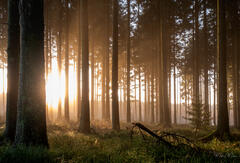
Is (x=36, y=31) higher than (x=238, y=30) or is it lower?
lower

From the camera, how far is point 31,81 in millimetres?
4559

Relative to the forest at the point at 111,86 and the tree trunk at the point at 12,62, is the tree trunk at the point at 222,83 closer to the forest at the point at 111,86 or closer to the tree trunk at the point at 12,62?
the forest at the point at 111,86

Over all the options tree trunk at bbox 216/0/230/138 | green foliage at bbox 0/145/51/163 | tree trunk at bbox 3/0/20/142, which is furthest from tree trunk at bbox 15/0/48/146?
tree trunk at bbox 216/0/230/138

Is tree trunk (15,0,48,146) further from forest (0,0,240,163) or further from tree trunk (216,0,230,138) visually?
tree trunk (216,0,230,138)

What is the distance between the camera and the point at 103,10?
17.6m

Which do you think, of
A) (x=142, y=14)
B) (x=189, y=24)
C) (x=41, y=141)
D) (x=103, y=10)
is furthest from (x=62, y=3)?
(x=41, y=141)

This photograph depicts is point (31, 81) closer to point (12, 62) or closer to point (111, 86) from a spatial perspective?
point (12, 62)

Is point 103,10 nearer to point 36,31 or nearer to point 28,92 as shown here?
point 36,31

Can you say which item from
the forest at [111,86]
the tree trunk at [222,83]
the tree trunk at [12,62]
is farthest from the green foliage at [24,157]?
the tree trunk at [222,83]

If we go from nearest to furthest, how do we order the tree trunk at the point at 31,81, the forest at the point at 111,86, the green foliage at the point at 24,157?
the green foliage at the point at 24,157 → the forest at the point at 111,86 → the tree trunk at the point at 31,81

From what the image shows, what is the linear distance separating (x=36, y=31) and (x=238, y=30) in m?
20.6

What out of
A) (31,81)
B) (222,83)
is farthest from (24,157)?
(222,83)

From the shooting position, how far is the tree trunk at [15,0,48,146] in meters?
4.46

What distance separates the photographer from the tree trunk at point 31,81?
4.46m
